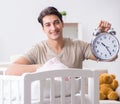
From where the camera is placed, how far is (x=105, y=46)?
5.87 feet

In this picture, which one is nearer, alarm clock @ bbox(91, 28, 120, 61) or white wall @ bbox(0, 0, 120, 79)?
alarm clock @ bbox(91, 28, 120, 61)

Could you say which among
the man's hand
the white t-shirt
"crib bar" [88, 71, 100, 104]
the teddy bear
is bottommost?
the teddy bear

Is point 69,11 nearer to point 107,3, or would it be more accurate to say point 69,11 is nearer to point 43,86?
point 107,3

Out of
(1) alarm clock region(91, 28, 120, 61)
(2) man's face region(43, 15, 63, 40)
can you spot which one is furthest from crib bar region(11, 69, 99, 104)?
(2) man's face region(43, 15, 63, 40)

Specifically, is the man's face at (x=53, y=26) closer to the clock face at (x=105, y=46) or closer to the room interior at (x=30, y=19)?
the clock face at (x=105, y=46)

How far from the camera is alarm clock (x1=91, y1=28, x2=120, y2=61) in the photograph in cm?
176

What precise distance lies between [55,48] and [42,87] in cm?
59

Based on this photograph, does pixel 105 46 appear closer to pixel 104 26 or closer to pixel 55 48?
pixel 104 26

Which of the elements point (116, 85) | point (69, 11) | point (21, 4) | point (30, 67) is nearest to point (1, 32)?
point (21, 4)

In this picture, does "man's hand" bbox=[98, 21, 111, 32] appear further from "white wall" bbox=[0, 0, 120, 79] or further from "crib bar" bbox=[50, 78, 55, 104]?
"white wall" bbox=[0, 0, 120, 79]

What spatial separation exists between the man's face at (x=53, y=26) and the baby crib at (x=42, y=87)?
44cm

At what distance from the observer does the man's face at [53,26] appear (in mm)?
→ 1804

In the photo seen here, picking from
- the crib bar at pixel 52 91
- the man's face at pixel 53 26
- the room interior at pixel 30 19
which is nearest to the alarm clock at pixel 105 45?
the man's face at pixel 53 26

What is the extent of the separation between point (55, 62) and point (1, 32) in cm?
255
